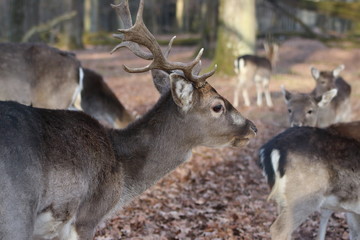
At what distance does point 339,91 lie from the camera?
1160 centimetres

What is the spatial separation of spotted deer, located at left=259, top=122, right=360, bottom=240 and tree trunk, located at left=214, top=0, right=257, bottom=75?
1287cm

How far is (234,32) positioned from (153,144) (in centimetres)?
1443

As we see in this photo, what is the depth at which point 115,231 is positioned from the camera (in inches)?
261

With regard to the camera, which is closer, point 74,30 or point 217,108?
point 217,108

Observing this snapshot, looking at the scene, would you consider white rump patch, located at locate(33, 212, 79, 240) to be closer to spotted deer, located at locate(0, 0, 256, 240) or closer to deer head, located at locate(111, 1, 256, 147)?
spotted deer, located at locate(0, 0, 256, 240)

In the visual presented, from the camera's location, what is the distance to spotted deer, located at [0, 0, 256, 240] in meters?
3.92

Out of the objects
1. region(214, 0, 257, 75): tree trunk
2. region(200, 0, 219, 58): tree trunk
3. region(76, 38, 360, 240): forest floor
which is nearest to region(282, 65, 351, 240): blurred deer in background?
region(76, 38, 360, 240): forest floor

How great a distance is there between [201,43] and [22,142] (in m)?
20.6

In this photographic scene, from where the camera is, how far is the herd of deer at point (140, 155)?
3980mm

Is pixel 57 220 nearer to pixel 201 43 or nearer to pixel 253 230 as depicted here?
pixel 253 230

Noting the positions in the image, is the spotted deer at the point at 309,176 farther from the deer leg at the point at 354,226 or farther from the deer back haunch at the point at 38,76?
the deer back haunch at the point at 38,76

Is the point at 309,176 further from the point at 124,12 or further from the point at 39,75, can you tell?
the point at 39,75

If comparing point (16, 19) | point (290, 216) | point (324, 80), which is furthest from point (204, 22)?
point (290, 216)

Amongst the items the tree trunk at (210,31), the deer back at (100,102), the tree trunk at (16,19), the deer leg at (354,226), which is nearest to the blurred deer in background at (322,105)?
the deer leg at (354,226)
